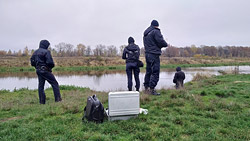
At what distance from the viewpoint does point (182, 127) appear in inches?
139

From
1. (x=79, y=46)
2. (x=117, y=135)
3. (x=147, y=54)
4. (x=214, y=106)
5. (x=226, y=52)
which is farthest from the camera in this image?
(x=226, y=52)

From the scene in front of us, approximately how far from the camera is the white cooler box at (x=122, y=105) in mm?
3740

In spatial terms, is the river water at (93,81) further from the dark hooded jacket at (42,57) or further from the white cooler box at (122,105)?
the white cooler box at (122,105)

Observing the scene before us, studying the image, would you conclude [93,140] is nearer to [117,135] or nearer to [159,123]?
[117,135]

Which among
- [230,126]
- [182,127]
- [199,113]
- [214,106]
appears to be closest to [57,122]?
[182,127]

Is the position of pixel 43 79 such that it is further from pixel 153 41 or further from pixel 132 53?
pixel 153 41

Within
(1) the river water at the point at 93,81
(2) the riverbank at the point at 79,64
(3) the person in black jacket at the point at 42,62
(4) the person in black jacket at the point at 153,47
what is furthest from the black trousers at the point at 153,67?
(2) the riverbank at the point at 79,64

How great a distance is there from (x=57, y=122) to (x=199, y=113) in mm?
3243

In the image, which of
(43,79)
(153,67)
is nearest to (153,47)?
(153,67)

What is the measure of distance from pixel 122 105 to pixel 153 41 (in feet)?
10.5

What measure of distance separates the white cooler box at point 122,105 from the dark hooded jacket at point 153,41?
281cm

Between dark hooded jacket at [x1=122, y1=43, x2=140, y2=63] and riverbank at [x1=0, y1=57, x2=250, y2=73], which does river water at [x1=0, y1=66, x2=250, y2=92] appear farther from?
riverbank at [x1=0, y1=57, x2=250, y2=73]

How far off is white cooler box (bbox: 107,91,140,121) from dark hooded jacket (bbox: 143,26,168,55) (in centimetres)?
281

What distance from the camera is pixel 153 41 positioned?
6.26 meters
